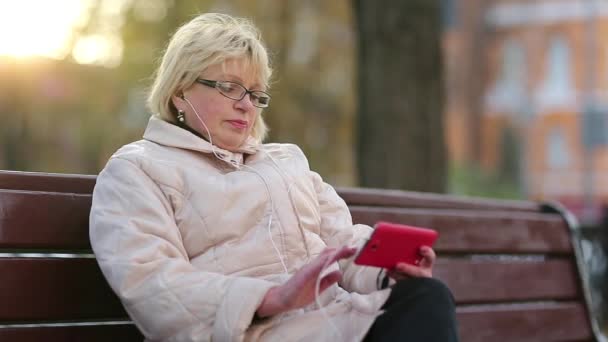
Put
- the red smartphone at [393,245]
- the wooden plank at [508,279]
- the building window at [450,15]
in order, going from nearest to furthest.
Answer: the red smartphone at [393,245], the wooden plank at [508,279], the building window at [450,15]

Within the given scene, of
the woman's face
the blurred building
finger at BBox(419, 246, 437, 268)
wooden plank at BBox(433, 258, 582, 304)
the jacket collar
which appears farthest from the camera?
the blurred building

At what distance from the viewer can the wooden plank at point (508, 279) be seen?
4848 millimetres

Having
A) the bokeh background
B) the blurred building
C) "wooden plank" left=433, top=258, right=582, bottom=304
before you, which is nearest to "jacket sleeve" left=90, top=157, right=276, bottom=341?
"wooden plank" left=433, top=258, right=582, bottom=304

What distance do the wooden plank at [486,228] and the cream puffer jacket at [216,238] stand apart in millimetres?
745

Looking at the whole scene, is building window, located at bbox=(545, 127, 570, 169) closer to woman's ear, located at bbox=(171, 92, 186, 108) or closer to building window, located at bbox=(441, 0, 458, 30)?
building window, located at bbox=(441, 0, 458, 30)

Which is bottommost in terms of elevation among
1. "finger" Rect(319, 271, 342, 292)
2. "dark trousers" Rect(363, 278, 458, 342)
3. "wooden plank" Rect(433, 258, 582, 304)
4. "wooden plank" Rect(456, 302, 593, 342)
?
"wooden plank" Rect(456, 302, 593, 342)

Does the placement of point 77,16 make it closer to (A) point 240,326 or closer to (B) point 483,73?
(A) point 240,326

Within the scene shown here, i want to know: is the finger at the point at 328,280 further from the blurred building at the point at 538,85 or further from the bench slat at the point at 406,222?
the blurred building at the point at 538,85

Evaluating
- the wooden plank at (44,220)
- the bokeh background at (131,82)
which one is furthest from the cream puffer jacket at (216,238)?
the bokeh background at (131,82)

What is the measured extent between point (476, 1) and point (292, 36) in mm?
25979

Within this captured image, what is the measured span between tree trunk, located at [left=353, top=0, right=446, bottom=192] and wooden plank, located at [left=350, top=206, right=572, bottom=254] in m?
2.19

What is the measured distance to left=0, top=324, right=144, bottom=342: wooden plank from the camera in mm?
3363

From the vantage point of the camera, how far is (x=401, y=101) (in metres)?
7.86

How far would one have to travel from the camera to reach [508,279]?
520 cm
